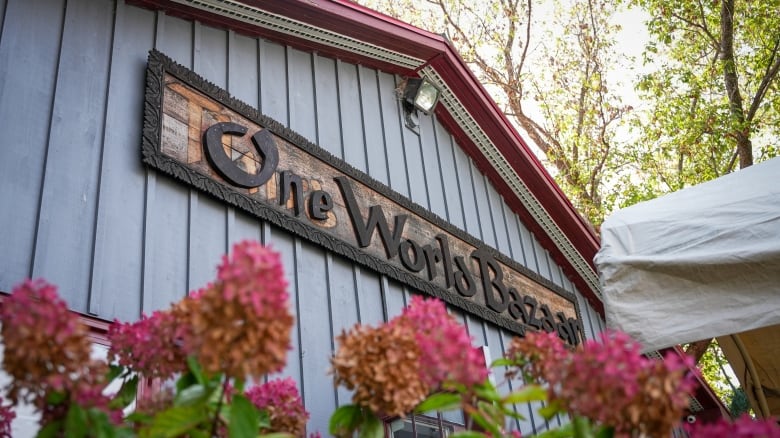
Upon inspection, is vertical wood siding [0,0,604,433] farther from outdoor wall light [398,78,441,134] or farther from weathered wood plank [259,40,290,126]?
outdoor wall light [398,78,441,134]

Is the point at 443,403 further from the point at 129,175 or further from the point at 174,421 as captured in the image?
the point at 129,175

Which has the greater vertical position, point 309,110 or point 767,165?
point 309,110

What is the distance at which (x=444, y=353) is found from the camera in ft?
5.74

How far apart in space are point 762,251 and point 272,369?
2.50 m

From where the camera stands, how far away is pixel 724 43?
1228 centimetres

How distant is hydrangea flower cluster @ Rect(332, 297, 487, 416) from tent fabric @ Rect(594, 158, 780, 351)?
1742mm

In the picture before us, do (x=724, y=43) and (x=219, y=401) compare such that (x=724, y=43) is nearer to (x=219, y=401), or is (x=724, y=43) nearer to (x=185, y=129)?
(x=185, y=129)

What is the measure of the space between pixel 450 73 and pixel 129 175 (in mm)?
3342

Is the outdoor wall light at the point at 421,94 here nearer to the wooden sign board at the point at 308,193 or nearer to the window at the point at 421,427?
the wooden sign board at the point at 308,193

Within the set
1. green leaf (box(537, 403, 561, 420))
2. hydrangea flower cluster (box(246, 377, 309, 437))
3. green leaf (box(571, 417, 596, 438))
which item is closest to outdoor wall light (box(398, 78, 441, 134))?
hydrangea flower cluster (box(246, 377, 309, 437))

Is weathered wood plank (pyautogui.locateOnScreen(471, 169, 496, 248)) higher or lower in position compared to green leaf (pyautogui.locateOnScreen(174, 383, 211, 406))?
higher

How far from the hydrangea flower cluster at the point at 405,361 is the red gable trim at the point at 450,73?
261 cm

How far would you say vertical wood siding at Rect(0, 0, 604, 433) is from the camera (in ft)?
9.23

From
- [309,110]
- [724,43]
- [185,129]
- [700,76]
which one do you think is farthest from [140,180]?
[700,76]
